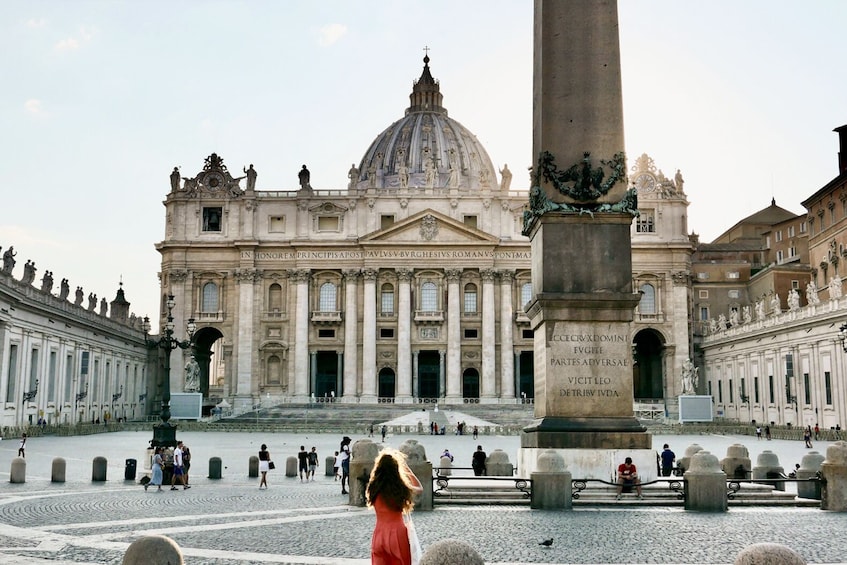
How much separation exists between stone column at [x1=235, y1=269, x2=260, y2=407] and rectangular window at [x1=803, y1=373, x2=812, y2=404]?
42.5 meters

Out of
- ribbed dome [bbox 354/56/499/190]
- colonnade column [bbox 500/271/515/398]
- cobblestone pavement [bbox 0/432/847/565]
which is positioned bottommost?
cobblestone pavement [bbox 0/432/847/565]

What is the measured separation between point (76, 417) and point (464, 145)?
64.4 metres

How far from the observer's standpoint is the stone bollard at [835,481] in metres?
15.0

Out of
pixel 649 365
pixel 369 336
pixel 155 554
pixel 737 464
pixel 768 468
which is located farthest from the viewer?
pixel 649 365

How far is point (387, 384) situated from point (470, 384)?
6.88 meters

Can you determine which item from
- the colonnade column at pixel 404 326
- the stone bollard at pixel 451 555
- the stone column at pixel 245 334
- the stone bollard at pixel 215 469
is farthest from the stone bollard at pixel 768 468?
the stone column at pixel 245 334

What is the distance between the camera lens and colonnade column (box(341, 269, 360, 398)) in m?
Answer: 80.8

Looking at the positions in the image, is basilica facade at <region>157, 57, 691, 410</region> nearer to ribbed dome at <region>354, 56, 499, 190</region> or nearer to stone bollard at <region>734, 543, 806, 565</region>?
ribbed dome at <region>354, 56, 499, 190</region>

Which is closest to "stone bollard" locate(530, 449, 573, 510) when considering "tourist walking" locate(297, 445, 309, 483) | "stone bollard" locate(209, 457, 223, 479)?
"tourist walking" locate(297, 445, 309, 483)

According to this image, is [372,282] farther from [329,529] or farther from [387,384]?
[329,529]

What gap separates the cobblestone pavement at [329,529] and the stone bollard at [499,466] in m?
2.99

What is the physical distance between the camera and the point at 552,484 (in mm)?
14305

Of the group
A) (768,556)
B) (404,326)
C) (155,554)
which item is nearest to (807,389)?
(404,326)

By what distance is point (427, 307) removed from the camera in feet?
269
